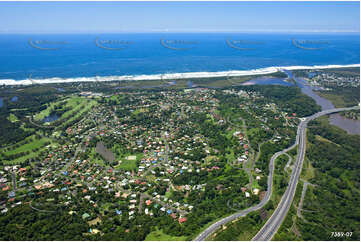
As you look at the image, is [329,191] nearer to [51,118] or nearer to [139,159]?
[139,159]

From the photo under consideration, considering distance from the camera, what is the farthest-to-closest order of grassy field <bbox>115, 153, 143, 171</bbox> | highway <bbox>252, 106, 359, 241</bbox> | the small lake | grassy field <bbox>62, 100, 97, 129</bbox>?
1. grassy field <bbox>62, 100, 97, 129</bbox>
2. the small lake
3. grassy field <bbox>115, 153, 143, 171</bbox>
4. highway <bbox>252, 106, 359, 241</bbox>

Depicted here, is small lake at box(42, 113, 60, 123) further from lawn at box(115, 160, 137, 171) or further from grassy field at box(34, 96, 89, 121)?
lawn at box(115, 160, 137, 171)

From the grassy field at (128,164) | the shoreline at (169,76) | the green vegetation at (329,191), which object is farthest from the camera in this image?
the shoreline at (169,76)

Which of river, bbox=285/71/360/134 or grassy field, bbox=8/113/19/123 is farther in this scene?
grassy field, bbox=8/113/19/123

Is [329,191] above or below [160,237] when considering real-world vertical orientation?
above

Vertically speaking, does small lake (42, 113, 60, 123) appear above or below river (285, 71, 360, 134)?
below

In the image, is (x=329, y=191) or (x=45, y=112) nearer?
(x=329, y=191)

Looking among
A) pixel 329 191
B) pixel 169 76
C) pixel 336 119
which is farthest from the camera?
pixel 169 76

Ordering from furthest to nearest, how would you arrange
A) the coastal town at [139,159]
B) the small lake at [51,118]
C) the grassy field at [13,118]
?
1. the small lake at [51,118]
2. the grassy field at [13,118]
3. the coastal town at [139,159]

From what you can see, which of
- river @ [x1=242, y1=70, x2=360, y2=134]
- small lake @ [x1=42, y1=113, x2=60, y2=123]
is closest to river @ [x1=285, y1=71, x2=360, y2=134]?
river @ [x1=242, y1=70, x2=360, y2=134]

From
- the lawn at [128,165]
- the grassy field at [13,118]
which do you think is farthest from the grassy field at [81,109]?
the lawn at [128,165]

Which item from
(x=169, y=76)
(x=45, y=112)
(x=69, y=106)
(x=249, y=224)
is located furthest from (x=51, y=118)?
(x=249, y=224)

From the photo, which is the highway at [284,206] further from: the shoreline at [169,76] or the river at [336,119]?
the shoreline at [169,76]
